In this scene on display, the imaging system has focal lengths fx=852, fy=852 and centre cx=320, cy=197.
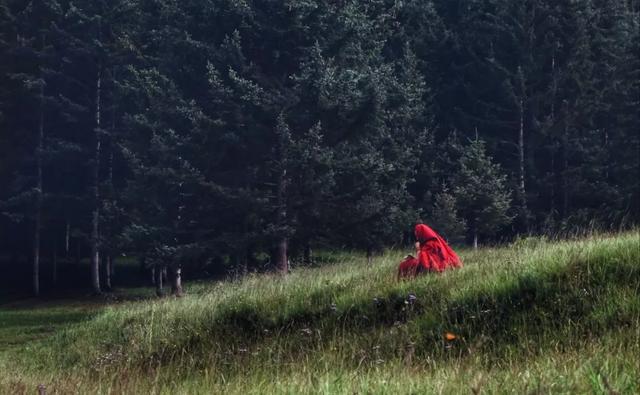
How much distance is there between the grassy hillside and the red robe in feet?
1.93

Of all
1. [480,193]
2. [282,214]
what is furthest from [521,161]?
[282,214]

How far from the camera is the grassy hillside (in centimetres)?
545

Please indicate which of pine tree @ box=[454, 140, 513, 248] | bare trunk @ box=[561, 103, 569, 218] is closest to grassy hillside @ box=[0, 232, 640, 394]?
pine tree @ box=[454, 140, 513, 248]

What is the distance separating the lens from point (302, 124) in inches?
1175

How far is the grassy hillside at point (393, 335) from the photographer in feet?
17.9

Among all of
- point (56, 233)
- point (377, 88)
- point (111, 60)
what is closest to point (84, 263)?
point (56, 233)

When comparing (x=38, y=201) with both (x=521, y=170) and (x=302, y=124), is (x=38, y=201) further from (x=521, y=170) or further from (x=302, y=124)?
(x=521, y=170)

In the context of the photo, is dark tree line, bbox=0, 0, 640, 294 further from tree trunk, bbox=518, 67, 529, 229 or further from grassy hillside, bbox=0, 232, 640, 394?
grassy hillside, bbox=0, 232, 640, 394

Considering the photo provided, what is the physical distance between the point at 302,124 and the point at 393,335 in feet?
71.0

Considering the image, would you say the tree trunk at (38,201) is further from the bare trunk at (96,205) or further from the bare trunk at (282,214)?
A: the bare trunk at (282,214)

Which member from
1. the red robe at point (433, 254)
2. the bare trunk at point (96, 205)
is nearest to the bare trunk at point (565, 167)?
the bare trunk at point (96, 205)

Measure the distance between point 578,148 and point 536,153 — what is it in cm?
367

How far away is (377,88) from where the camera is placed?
29172 mm

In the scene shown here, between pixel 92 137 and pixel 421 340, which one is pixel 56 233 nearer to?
pixel 92 137
